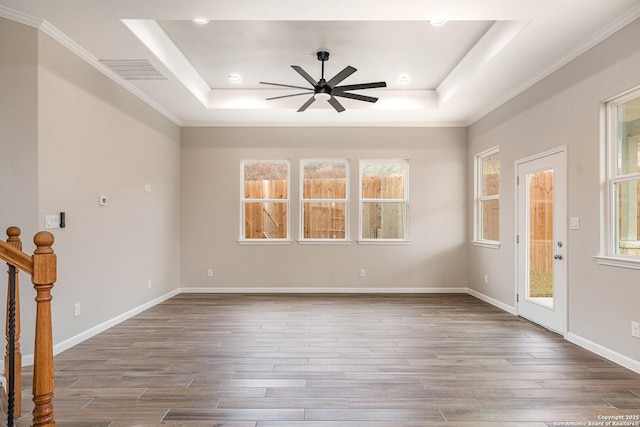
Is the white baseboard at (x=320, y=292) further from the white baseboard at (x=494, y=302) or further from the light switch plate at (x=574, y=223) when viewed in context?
the light switch plate at (x=574, y=223)

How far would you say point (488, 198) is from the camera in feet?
19.4

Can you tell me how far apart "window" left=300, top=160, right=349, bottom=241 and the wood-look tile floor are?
2155 millimetres

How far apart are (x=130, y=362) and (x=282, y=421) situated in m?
1.69

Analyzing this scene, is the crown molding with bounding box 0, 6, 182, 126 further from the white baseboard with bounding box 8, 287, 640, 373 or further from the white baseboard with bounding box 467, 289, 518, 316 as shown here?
the white baseboard with bounding box 467, 289, 518, 316

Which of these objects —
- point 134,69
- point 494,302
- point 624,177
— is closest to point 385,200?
point 494,302

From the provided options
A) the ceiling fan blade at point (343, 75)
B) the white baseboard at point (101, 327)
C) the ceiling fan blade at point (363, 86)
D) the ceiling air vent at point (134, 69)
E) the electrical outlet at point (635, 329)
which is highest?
the ceiling air vent at point (134, 69)

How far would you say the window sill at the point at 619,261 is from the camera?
3.10 meters

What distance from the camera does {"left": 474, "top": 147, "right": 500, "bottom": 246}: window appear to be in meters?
5.66

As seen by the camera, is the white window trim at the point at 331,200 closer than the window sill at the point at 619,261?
No

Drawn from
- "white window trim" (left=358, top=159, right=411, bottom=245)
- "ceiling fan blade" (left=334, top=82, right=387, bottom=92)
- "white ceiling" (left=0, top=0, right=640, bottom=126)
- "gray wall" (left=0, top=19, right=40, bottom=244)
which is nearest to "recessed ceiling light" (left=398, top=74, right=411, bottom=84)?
"white ceiling" (left=0, top=0, right=640, bottom=126)

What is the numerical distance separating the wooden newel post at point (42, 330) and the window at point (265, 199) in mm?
4785

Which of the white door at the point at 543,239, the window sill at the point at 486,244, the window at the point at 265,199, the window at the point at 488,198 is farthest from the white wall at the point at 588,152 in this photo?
the window at the point at 265,199

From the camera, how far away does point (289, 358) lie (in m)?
3.37

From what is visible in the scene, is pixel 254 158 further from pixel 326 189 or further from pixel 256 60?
pixel 256 60
